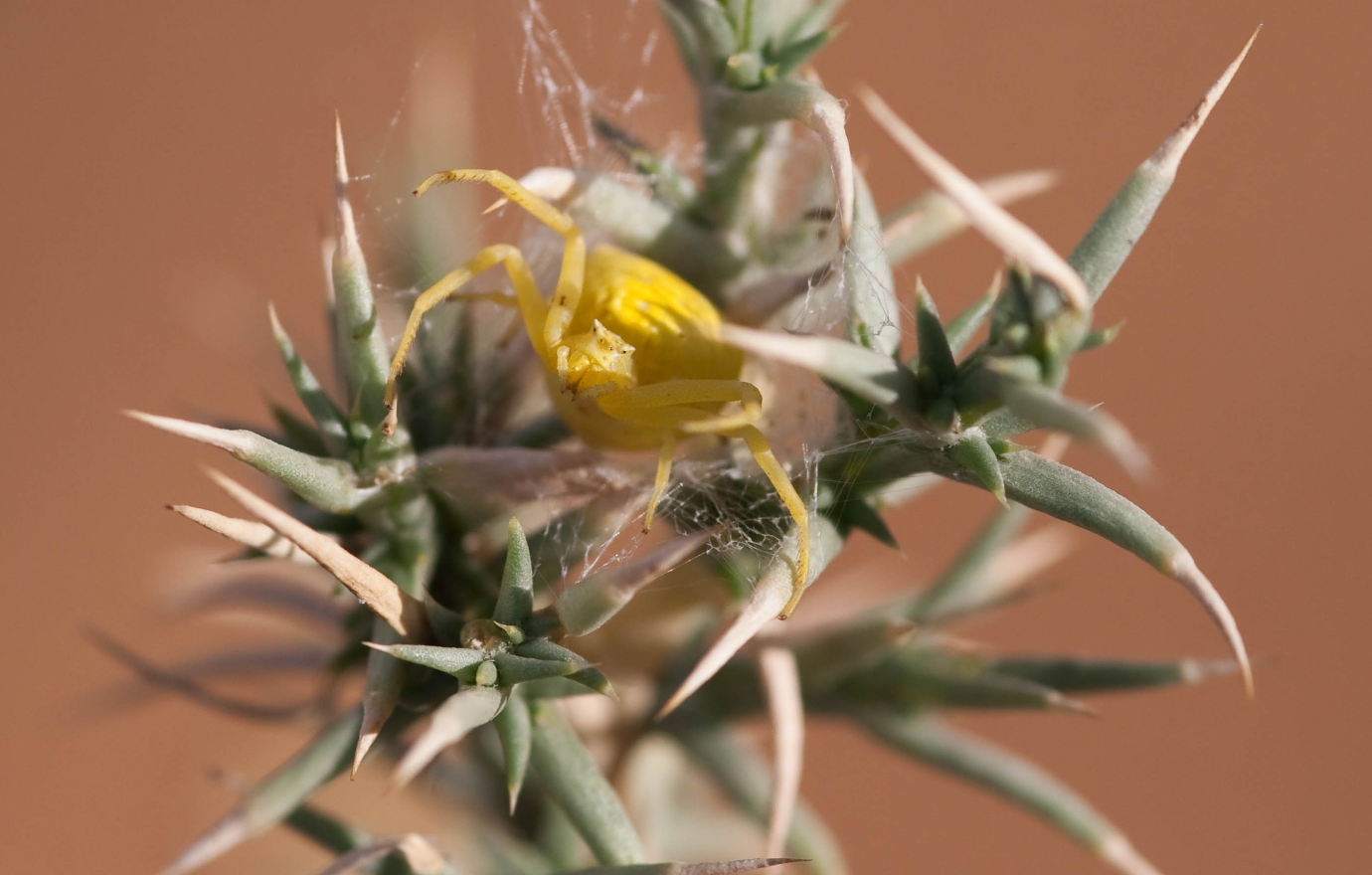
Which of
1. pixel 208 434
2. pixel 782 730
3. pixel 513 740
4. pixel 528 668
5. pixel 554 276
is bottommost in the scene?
pixel 782 730

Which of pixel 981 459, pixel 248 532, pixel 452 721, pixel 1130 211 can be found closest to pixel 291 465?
pixel 248 532

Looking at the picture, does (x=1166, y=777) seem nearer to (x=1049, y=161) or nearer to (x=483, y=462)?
(x=1049, y=161)

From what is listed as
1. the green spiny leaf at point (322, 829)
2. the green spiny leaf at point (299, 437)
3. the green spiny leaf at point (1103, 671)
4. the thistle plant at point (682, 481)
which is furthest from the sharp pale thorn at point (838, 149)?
the green spiny leaf at point (322, 829)

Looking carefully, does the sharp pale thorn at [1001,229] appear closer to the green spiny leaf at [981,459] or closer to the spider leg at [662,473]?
the green spiny leaf at [981,459]

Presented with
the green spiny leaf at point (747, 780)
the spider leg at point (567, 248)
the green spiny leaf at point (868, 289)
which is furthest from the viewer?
the green spiny leaf at point (747, 780)

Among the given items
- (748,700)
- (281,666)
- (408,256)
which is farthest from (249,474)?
(748,700)

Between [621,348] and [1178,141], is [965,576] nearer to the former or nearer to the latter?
[621,348]

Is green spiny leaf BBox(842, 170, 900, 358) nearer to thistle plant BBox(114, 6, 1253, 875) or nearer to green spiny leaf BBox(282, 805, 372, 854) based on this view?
thistle plant BBox(114, 6, 1253, 875)
